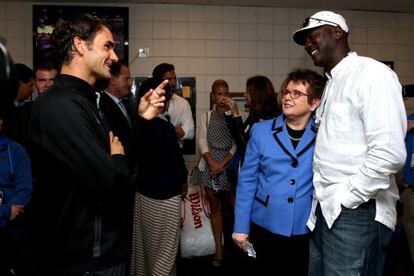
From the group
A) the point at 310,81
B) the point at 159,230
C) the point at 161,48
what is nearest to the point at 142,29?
the point at 161,48

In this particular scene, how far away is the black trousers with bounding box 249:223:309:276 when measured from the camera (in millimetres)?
1846

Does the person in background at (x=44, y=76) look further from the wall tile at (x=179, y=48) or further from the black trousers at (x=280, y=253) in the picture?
the wall tile at (x=179, y=48)

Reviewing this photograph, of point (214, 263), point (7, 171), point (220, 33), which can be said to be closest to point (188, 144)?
point (220, 33)

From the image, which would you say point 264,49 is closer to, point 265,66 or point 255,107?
point 265,66

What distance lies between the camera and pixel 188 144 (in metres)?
4.61

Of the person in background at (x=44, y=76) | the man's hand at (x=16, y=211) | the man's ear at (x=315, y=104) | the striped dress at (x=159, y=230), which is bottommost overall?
the striped dress at (x=159, y=230)

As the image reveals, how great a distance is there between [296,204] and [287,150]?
25 centimetres

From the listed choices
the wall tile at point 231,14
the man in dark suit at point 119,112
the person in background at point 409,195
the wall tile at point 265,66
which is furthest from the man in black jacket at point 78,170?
the wall tile at point 265,66

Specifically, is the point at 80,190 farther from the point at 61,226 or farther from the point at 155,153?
the point at 155,153

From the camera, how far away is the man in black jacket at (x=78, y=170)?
4.09 ft

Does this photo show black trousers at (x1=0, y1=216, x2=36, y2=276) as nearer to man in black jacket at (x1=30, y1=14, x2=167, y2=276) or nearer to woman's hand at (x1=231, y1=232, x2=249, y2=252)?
man in black jacket at (x1=30, y1=14, x2=167, y2=276)

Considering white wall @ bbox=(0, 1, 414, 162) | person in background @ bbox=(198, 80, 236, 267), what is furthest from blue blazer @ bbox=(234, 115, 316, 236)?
white wall @ bbox=(0, 1, 414, 162)

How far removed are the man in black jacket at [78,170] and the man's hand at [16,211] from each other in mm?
A: 987

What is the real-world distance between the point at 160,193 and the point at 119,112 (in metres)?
0.71
